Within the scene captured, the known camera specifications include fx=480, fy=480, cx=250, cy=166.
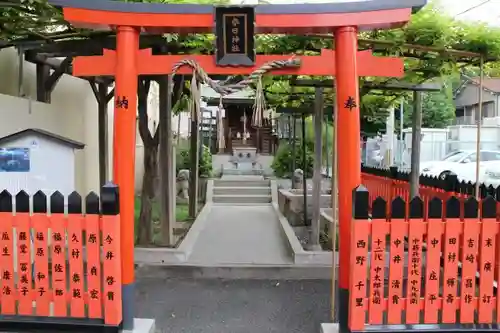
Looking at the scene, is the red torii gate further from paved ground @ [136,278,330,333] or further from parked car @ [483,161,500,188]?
parked car @ [483,161,500,188]

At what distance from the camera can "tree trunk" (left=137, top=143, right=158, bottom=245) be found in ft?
27.2

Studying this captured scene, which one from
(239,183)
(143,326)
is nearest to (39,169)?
(143,326)

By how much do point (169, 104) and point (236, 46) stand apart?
378 centimetres

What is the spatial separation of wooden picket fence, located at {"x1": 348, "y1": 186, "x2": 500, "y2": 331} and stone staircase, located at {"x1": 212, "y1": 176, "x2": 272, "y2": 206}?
403 inches

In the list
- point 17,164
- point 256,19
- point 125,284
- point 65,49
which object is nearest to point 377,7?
point 256,19

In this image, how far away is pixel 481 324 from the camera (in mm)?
4070

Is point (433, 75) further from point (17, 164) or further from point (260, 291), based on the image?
point (17, 164)

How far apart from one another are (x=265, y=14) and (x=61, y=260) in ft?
9.15

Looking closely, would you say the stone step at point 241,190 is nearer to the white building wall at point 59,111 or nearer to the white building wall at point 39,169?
the white building wall at point 59,111

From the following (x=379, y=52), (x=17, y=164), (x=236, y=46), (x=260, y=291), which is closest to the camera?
(x=236, y=46)

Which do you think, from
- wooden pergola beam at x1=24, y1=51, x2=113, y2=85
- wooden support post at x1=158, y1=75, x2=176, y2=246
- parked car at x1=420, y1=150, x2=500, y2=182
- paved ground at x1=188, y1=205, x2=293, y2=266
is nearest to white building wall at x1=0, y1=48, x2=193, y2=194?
wooden pergola beam at x1=24, y1=51, x2=113, y2=85

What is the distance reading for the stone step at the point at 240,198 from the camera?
567 inches

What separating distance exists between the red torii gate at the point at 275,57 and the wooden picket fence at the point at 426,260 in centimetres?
29

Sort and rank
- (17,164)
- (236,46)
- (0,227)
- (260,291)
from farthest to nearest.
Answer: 1. (260,291)
2. (17,164)
3. (236,46)
4. (0,227)
